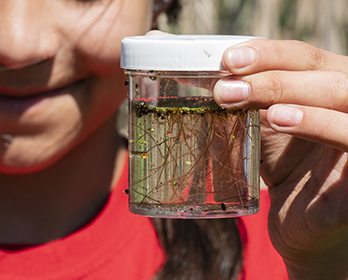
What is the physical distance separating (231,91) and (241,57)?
5 cm

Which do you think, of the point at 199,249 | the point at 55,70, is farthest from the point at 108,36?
the point at 199,249

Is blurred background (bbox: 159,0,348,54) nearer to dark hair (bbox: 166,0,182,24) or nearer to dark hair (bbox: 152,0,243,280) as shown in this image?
dark hair (bbox: 166,0,182,24)

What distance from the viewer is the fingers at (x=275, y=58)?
1.88 ft

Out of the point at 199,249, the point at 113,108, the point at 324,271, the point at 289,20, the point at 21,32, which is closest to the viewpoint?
the point at 21,32

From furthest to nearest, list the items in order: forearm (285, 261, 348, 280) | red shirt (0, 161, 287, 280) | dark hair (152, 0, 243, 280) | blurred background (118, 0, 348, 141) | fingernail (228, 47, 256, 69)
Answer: blurred background (118, 0, 348, 141) → dark hair (152, 0, 243, 280) → red shirt (0, 161, 287, 280) → forearm (285, 261, 348, 280) → fingernail (228, 47, 256, 69)

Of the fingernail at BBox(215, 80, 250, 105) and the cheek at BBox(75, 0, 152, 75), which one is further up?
the cheek at BBox(75, 0, 152, 75)

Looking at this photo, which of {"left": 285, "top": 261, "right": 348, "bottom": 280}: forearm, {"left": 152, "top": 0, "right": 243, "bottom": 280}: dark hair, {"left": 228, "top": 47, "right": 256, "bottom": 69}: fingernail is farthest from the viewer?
{"left": 152, "top": 0, "right": 243, "bottom": 280}: dark hair

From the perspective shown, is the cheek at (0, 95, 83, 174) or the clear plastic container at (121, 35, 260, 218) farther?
the cheek at (0, 95, 83, 174)

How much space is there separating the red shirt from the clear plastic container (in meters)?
0.49

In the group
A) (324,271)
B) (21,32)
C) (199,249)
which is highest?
(21,32)

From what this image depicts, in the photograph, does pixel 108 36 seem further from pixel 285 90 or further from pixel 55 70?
pixel 285 90

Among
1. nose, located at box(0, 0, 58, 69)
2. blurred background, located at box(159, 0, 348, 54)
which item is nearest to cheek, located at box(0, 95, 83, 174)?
nose, located at box(0, 0, 58, 69)

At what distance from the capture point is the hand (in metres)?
0.61

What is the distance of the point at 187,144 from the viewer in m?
0.63
